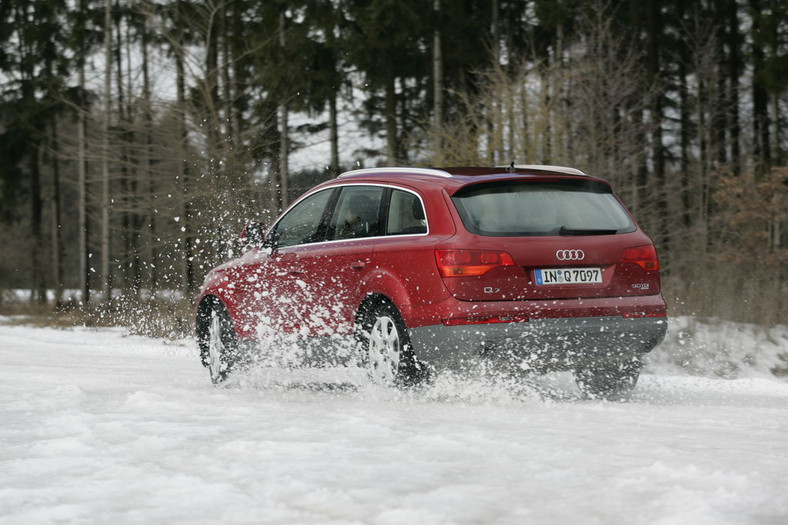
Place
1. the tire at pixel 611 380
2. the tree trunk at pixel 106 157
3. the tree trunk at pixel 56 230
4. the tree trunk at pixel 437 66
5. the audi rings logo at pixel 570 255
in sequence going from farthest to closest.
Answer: the tree trunk at pixel 56 230 < the tree trunk at pixel 437 66 < the tree trunk at pixel 106 157 < the tire at pixel 611 380 < the audi rings logo at pixel 570 255

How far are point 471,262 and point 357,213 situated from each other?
144 cm

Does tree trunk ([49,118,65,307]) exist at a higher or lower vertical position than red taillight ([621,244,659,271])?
higher

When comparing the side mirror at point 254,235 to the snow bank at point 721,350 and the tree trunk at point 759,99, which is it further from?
the tree trunk at point 759,99

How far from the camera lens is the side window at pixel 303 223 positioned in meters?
8.76

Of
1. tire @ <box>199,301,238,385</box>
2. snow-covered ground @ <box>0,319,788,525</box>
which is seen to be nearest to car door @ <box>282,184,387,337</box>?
snow-covered ground @ <box>0,319,788,525</box>

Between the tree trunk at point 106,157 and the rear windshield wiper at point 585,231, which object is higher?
the tree trunk at point 106,157

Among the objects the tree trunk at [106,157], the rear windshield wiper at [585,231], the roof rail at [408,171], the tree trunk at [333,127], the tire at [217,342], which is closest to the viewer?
the rear windshield wiper at [585,231]

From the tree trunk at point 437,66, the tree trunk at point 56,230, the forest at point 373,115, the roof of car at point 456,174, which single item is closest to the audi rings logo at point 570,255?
the roof of car at point 456,174

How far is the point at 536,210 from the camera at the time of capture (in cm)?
740

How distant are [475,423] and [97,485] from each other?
7.96 feet

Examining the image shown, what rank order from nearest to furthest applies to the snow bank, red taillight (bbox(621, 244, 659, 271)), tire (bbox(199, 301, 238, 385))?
red taillight (bbox(621, 244, 659, 271)) < tire (bbox(199, 301, 238, 385)) < the snow bank

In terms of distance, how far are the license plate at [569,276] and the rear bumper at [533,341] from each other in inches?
10.4

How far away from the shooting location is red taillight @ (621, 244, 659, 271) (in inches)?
296

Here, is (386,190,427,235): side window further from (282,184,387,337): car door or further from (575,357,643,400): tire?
(575,357,643,400): tire
